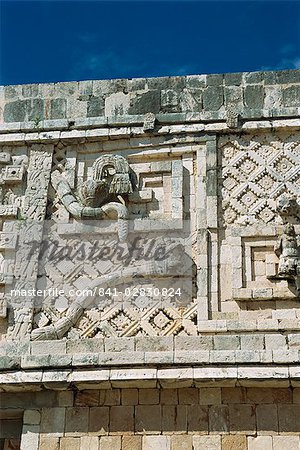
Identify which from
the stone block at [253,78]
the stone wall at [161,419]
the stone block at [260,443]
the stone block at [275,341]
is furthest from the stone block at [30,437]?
the stone block at [253,78]

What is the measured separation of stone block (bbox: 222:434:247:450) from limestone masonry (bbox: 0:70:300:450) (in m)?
0.01

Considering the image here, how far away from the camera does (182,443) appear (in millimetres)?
8289

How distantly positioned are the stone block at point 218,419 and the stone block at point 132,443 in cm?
76

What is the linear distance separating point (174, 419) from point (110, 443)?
72 cm

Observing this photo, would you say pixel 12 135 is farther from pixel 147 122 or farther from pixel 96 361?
pixel 96 361

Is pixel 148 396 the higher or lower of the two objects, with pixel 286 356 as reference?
lower

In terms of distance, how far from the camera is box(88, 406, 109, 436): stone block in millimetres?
8477

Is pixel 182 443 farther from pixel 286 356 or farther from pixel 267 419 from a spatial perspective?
pixel 286 356

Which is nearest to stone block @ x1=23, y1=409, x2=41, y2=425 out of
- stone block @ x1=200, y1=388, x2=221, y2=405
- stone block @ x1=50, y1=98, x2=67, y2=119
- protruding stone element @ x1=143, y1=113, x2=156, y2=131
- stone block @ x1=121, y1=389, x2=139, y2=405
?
stone block @ x1=121, y1=389, x2=139, y2=405

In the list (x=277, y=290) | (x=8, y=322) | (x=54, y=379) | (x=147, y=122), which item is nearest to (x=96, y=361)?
(x=54, y=379)

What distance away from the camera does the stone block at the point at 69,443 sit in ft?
27.7

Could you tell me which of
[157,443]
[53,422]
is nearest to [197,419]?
[157,443]

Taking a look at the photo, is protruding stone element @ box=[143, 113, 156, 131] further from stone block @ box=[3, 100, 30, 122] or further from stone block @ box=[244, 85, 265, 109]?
A: stone block @ box=[3, 100, 30, 122]

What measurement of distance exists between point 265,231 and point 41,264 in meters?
2.65
